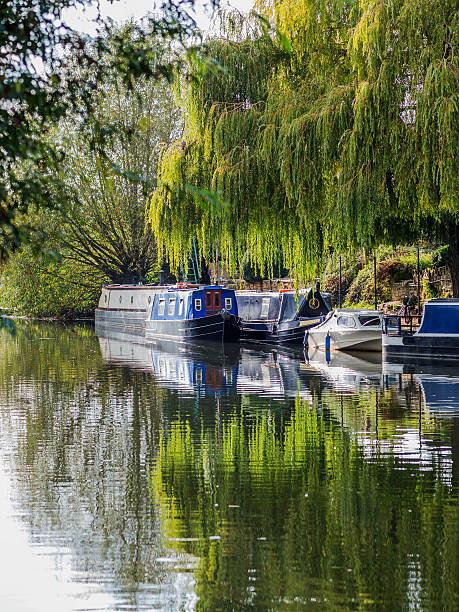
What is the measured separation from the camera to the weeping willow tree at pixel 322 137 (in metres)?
14.6

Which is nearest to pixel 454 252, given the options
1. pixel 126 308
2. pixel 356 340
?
pixel 356 340

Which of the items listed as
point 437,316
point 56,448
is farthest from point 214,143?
point 56,448

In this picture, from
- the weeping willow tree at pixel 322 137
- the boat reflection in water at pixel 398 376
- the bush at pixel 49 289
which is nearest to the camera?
the boat reflection in water at pixel 398 376

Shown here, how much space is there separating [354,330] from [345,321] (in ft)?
2.05

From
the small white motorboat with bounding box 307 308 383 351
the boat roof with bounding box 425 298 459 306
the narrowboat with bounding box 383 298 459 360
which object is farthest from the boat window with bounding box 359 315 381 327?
the boat roof with bounding box 425 298 459 306

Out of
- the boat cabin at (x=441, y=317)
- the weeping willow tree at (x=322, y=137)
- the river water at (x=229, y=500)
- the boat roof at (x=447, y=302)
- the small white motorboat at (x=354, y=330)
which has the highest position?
the weeping willow tree at (x=322, y=137)

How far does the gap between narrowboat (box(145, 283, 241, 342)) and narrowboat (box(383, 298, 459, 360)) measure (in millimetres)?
9951

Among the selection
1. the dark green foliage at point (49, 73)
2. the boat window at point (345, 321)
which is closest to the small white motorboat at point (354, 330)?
the boat window at point (345, 321)

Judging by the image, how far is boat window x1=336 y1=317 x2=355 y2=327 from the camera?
25.1 m

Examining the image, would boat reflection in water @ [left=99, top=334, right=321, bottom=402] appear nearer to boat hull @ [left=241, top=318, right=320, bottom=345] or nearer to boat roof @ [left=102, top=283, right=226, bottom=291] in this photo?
boat hull @ [left=241, top=318, right=320, bottom=345]

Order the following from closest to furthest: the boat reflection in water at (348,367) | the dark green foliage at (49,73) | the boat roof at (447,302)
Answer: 1. the dark green foliage at (49,73)
2. the boat reflection in water at (348,367)
3. the boat roof at (447,302)

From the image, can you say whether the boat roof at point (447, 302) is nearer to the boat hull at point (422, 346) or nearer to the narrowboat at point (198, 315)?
the boat hull at point (422, 346)

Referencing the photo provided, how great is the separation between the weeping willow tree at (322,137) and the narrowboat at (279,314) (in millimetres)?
9342

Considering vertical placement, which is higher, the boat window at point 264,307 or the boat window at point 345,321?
the boat window at point 345,321
